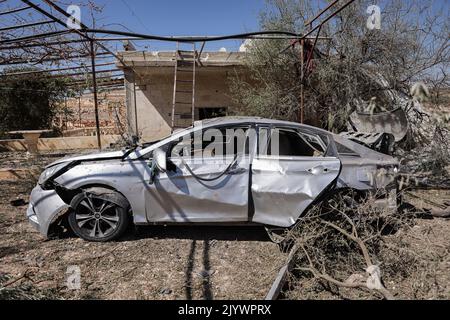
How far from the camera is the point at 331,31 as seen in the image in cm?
961

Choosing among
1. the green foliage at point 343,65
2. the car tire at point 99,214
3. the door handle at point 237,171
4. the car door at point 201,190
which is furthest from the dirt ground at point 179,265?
the green foliage at point 343,65

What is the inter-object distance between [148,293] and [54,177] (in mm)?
2143

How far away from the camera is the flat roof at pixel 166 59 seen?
11.8 m

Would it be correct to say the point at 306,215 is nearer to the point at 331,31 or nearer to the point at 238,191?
the point at 238,191

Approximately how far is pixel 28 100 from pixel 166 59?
28.4 ft

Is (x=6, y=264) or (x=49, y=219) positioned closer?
(x=6, y=264)

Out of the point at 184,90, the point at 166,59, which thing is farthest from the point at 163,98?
the point at 166,59

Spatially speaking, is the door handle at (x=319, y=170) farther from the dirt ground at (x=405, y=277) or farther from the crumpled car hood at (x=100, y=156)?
the crumpled car hood at (x=100, y=156)

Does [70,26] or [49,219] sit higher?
[70,26]

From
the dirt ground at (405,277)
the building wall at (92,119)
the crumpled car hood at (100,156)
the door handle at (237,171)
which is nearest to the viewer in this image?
the dirt ground at (405,277)

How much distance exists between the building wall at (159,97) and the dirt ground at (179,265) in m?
8.38

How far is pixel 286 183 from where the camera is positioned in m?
4.28
